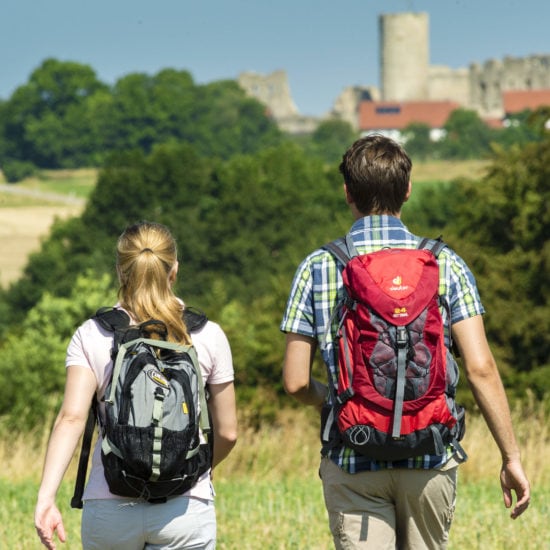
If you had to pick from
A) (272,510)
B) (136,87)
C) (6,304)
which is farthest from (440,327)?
(136,87)

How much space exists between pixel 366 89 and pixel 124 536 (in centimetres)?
16935

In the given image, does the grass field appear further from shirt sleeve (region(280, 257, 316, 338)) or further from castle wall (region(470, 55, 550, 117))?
castle wall (region(470, 55, 550, 117))

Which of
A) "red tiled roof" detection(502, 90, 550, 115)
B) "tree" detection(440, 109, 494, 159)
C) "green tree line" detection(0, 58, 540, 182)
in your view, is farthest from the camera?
"red tiled roof" detection(502, 90, 550, 115)

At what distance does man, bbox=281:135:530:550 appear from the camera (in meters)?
3.32

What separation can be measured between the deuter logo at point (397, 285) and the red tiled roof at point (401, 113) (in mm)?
139888

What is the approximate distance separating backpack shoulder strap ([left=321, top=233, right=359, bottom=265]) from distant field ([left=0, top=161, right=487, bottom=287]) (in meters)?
56.9

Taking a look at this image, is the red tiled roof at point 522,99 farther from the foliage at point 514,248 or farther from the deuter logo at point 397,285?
the deuter logo at point 397,285

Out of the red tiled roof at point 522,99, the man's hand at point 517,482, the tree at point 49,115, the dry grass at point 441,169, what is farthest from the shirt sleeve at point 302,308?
the red tiled roof at point 522,99

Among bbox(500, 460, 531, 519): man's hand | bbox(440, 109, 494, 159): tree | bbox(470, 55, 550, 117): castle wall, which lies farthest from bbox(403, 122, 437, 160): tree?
bbox(500, 460, 531, 519): man's hand

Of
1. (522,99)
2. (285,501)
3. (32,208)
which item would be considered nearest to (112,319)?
(285,501)

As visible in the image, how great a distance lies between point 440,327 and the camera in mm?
3246

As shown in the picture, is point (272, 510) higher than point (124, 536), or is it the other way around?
point (124, 536)

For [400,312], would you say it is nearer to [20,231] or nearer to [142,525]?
[142,525]

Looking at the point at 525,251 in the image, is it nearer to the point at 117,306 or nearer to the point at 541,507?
the point at 541,507
